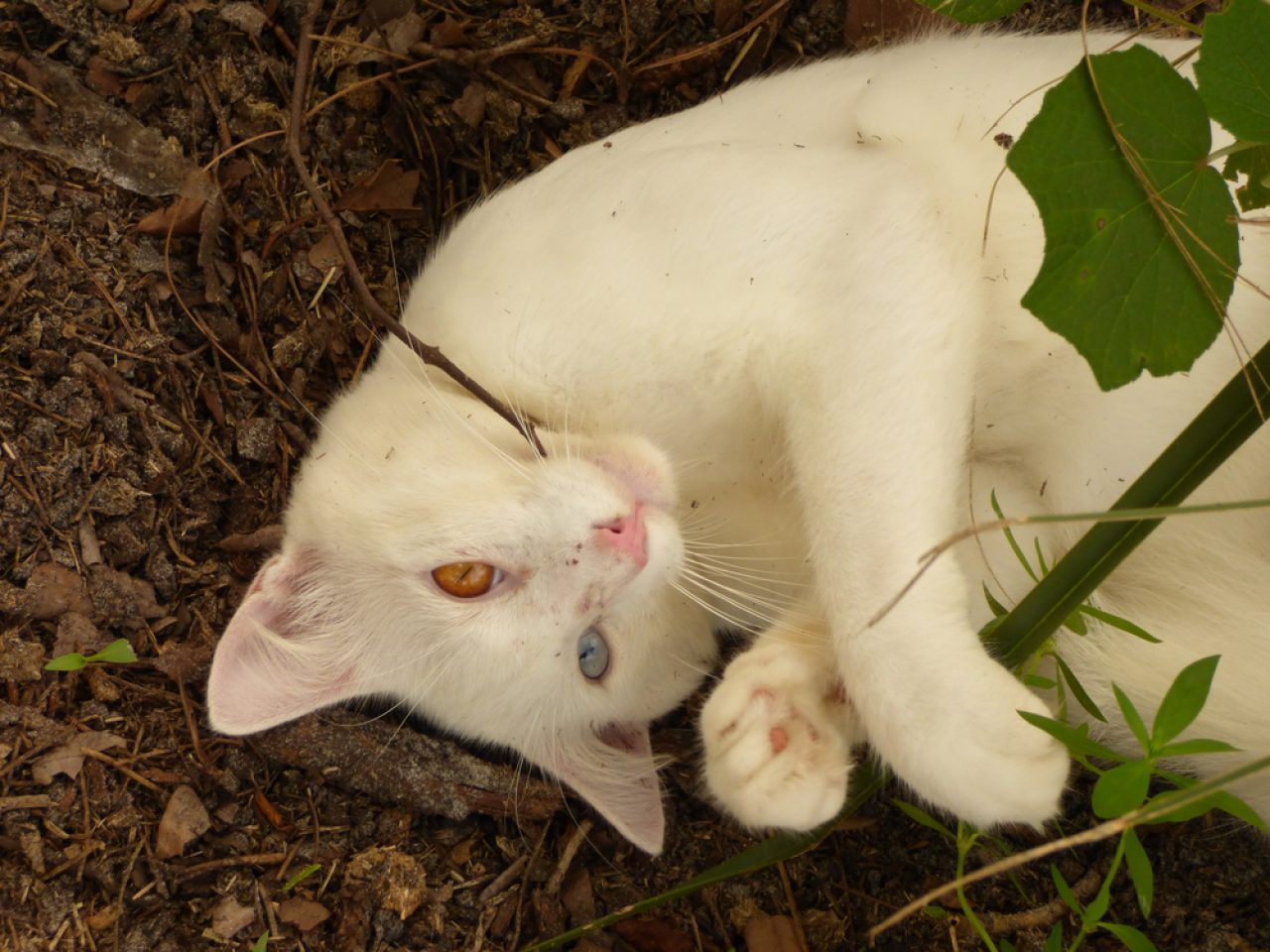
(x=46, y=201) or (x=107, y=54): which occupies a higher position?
(x=107, y=54)

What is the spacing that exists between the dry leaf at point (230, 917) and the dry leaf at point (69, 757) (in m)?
0.42

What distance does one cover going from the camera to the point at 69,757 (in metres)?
2.47

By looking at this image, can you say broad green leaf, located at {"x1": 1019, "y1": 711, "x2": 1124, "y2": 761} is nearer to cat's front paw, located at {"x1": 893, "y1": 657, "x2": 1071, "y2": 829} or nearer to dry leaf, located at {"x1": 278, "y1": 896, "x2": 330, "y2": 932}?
cat's front paw, located at {"x1": 893, "y1": 657, "x2": 1071, "y2": 829}

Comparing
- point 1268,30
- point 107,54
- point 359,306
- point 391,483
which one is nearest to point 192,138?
point 107,54

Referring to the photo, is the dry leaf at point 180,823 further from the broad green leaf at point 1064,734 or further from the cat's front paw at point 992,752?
the broad green leaf at point 1064,734

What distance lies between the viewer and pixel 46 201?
2658mm

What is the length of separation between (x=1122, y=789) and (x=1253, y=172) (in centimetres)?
89

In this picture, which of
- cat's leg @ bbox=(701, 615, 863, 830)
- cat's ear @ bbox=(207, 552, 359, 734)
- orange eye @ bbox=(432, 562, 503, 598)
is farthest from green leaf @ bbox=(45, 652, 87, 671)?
cat's leg @ bbox=(701, 615, 863, 830)

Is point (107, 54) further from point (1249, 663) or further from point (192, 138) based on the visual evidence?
point (1249, 663)

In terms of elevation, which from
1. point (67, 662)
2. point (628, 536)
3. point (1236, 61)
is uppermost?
point (1236, 61)

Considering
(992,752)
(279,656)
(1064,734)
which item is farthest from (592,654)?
(1064,734)

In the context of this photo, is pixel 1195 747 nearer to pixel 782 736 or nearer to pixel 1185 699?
pixel 1185 699

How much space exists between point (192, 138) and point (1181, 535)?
7.90 ft

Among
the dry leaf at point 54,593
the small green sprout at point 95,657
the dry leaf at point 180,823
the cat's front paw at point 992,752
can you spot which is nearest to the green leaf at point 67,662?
the small green sprout at point 95,657
